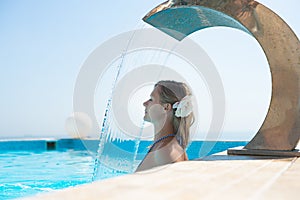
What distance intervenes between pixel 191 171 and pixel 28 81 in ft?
45.5

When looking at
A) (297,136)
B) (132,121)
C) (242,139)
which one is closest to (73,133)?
(242,139)

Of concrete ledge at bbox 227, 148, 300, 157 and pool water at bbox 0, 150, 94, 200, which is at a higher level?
concrete ledge at bbox 227, 148, 300, 157

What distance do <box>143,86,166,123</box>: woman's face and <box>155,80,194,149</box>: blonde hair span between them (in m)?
0.04

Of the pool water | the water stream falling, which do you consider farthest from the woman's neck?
the pool water

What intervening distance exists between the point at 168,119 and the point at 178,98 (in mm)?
184

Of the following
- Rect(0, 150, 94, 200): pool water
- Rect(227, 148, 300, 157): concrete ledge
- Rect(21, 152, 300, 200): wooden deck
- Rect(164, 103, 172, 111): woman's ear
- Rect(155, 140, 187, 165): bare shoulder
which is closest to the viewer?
Rect(21, 152, 300, 200): wooden deck

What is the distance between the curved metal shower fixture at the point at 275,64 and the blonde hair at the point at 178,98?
454 mm

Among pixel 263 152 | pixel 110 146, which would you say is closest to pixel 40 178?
pixel 110 146

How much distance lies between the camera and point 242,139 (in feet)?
34.6

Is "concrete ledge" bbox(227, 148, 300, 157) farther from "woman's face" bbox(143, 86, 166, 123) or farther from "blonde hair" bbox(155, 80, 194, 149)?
"woman's face" bbox(143, 86, 166, 123)

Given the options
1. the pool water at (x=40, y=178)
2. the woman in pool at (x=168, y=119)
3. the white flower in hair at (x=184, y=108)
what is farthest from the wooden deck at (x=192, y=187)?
the pool water at (x=40, y=178)

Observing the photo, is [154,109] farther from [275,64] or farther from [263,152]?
[275,64]

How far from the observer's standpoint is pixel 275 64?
2643 millimetres

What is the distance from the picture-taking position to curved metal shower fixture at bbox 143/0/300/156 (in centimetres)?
258
